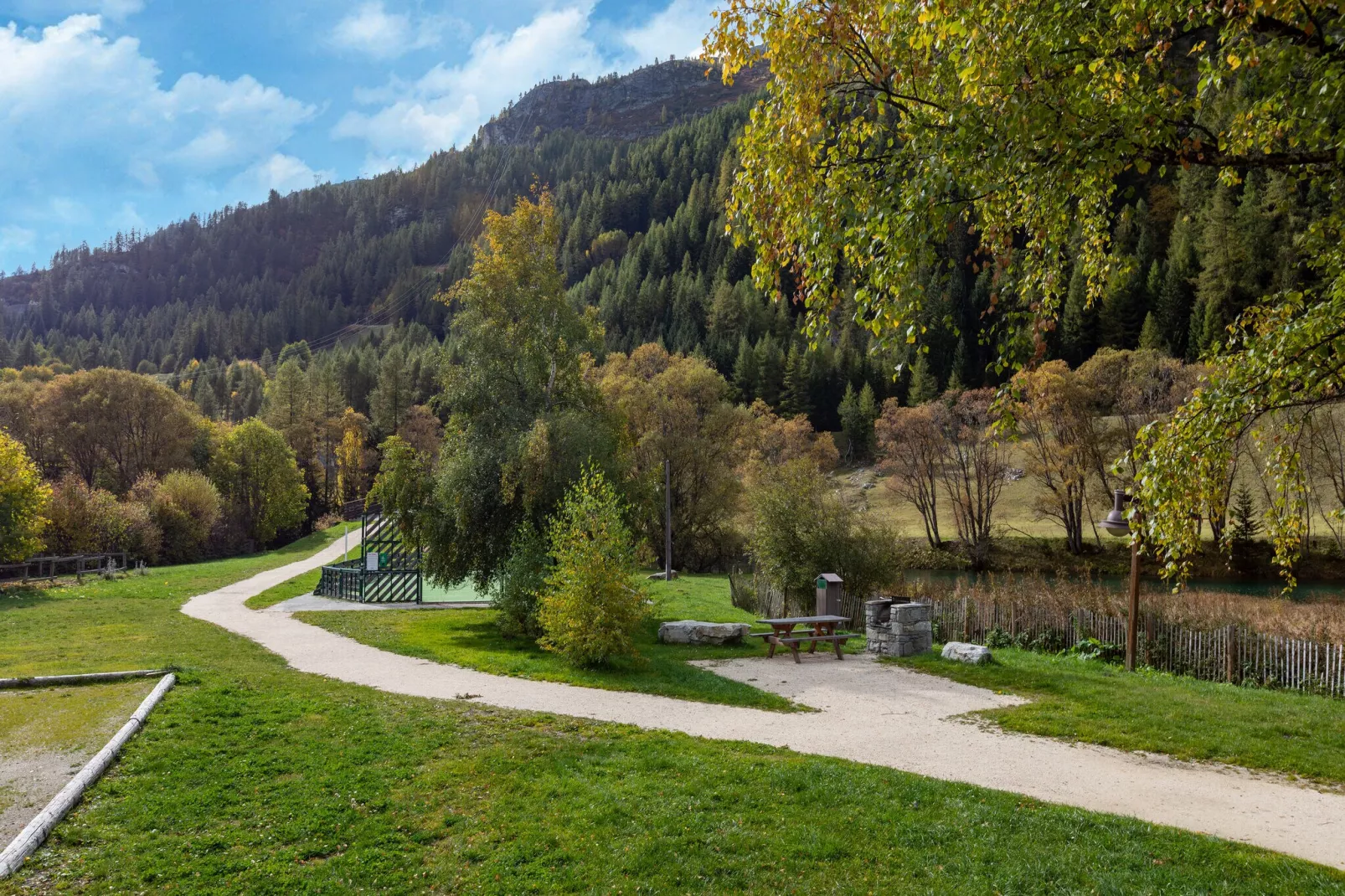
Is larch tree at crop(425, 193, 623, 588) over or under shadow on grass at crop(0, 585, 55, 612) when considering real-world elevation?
over

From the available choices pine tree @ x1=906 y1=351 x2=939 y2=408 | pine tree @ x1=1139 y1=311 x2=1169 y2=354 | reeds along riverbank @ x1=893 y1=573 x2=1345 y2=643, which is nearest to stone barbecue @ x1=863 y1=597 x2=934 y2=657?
reeds along riverbank @ x1=893 y1=573 x2=1345 y2=643

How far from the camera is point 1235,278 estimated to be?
3147 inches

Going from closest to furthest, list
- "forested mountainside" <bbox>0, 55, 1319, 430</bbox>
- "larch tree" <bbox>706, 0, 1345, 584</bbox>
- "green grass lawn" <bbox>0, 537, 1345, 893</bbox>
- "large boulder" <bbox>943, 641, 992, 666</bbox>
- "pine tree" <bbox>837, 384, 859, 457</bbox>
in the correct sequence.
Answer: "larch tree" <bbox>706, 0, 1345, 584</bbox>, "green grass lawn" <bbox>0, 537, 1345, 893</bbox>, "large boulder" <bbox>943, 641, 992, 666</bbox>, "forested mountainside" <bbox>0, 55, 1319, 430</bbox>, "pine tree" <bbox>837, 384, 859, 457</bbox>

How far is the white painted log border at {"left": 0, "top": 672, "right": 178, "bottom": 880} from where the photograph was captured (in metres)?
6.66

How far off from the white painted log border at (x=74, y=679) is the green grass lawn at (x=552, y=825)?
3402mm

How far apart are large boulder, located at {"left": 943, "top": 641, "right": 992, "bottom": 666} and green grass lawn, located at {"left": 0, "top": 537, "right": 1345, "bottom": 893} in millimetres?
8155

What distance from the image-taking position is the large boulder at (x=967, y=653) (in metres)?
16.7

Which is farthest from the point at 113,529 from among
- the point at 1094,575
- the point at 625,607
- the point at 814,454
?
the point at 1094,575

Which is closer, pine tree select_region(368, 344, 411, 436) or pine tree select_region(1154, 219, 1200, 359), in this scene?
pine tree select_region(1154, 219, 1200, 359)

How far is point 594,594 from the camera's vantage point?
16141mm

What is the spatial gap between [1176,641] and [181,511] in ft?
177

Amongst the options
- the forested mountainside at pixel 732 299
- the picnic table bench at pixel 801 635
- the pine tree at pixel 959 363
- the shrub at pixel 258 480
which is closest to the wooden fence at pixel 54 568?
the shrub at pixel 258 480

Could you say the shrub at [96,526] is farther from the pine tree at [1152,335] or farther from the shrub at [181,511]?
the pine tree at [1152,335]

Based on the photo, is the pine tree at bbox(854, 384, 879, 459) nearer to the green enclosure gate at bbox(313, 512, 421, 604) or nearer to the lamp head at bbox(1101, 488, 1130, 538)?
the green enclosure gate at bbox(313, 512, 421, 604)
